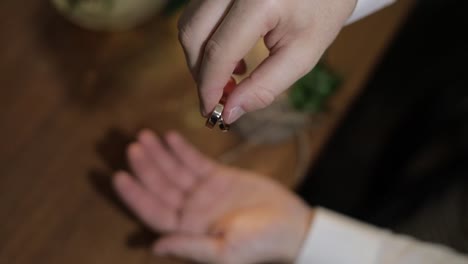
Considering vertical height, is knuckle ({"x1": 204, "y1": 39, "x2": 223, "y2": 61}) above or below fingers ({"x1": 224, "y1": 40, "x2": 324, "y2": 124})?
above

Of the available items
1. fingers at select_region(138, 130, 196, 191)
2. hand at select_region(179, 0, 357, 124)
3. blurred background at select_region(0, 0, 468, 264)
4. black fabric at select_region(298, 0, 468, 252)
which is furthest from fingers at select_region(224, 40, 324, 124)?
black fabric at select_region(298, 0, 468, 252)

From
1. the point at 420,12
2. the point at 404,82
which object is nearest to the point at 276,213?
the point at 404,82

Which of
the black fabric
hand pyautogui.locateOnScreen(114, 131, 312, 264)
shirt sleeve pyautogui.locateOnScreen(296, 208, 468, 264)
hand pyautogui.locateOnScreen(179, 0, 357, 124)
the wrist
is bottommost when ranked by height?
the black fabric

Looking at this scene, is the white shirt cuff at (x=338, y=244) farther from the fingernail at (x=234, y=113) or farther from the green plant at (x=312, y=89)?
the fingernail at (x=234, y=113)

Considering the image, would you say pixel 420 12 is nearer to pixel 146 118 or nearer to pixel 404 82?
pixel 404 82

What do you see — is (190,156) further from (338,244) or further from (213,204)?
(338,244)

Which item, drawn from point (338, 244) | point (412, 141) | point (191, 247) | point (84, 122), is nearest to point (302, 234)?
point (338, 244)

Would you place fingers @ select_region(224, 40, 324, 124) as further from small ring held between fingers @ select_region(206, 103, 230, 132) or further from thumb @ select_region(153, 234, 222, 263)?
thumb @ select_region(153, 234, 222, 263)
